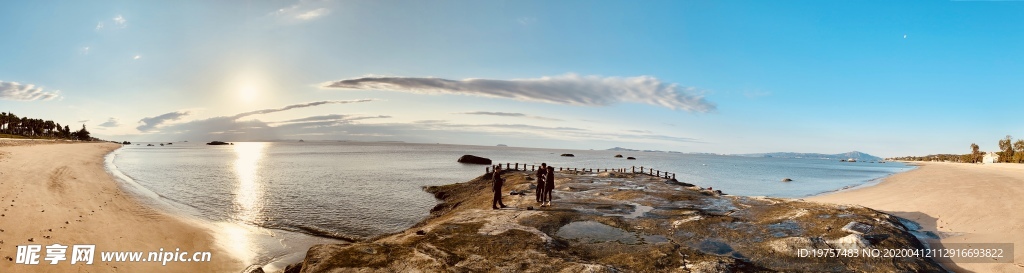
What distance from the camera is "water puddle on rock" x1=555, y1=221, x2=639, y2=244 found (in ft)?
52.2

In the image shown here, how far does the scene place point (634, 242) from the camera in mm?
15438

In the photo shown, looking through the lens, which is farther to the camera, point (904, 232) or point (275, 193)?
point (275, 193)

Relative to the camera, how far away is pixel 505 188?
3469 cm

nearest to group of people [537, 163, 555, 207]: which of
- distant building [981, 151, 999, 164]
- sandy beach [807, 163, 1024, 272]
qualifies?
sandy beach [807, 163, 1024, 272]

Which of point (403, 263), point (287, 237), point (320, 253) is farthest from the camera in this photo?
point (287, 237)

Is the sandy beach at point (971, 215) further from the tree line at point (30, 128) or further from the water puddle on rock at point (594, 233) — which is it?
the tree line at point (30, 128)

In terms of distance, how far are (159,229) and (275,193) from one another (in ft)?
63.4

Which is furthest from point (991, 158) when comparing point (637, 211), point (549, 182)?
point (549, 182)

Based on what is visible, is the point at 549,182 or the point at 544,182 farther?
the point at 544,182

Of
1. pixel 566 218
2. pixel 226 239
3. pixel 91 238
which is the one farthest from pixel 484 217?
pixel 91 238

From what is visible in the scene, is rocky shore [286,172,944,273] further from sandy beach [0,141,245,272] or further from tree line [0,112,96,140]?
tree line [0,112,96,140]

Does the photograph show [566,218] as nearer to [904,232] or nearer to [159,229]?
[904,232]

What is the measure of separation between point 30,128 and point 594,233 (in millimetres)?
213230

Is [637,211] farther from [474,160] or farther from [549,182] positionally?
[474,160]
